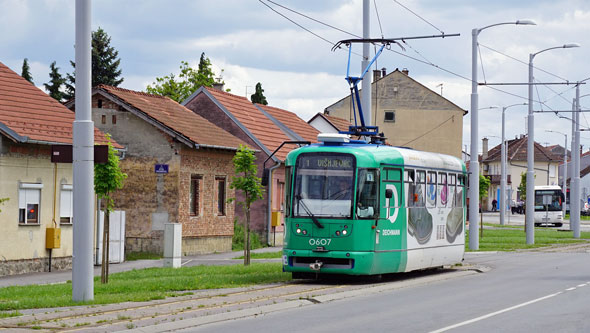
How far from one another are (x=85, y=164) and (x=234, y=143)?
24346 millimetres

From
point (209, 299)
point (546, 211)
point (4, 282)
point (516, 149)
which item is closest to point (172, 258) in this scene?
point (4, 282)

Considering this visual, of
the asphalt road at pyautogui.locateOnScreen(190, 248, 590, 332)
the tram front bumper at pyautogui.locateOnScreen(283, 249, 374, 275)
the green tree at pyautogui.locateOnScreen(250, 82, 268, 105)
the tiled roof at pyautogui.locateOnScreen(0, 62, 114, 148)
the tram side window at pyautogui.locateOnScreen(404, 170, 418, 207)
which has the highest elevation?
the green tree at pyautogui.locateOnScreen(250, 82, 268, 105)

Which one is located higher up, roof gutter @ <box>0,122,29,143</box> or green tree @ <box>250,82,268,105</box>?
green tree @ <box>250,82,268,105</box>

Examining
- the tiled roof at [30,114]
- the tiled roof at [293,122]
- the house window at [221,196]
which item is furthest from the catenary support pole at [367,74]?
the tiled roof at [293,122]

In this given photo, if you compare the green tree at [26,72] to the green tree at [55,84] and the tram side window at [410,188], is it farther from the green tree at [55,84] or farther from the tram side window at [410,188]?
the tram side window at [410,188]

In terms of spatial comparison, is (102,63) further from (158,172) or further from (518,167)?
(518,167)

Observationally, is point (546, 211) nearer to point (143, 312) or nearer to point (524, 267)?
point (524, 267)

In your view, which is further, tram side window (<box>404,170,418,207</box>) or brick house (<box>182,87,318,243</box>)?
brick house (<box>182,87,318,243</box>)

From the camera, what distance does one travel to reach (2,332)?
1288 cm

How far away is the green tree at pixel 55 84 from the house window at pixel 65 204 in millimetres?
57463

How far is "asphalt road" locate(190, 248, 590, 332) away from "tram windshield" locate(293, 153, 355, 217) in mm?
2257

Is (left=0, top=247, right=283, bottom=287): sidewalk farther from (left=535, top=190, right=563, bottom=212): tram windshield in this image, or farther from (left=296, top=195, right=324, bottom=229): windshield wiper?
(left=535, top=190, right=563, bottom=212): tram windshield

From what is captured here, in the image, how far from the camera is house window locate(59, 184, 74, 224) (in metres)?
29.6

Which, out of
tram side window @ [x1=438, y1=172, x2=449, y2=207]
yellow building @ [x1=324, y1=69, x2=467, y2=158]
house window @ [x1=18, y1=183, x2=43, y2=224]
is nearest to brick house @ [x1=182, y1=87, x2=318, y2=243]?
house window @ [x1=18, y1=183, x2=43, y2=224]
